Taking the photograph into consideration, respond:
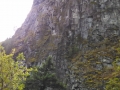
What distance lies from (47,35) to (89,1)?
1227 cm

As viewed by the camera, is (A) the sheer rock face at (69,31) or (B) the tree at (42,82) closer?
(B) the tree at (42,82)

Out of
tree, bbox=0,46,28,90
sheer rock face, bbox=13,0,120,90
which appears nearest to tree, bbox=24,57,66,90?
tree, bbox=0,46,28,90

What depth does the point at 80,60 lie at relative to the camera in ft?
130

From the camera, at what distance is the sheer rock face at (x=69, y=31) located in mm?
41750

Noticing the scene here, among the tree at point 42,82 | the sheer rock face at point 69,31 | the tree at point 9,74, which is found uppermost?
the sheer rock face at point 69,31

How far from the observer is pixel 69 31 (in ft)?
154

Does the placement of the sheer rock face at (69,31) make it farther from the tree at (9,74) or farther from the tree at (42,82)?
the tree at (9,74)

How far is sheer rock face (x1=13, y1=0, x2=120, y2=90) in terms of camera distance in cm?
4175

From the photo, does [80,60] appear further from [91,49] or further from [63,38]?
[63,38]

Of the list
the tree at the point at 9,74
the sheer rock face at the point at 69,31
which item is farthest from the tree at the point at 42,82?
the sheer rock face at the point at 69,31

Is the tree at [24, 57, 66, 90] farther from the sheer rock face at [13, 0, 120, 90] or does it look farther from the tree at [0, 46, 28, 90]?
the sheer rock face at [13, 0, 120, 90]

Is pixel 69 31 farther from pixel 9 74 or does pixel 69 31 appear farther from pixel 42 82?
pixel 9 74

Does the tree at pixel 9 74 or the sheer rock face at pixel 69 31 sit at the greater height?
the sheer rock face at pixel 69 31

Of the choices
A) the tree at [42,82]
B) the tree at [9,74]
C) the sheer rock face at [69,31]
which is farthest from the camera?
the sheer rock face at [69,31]
